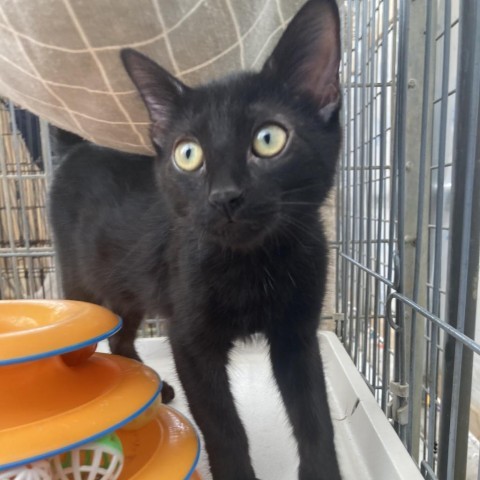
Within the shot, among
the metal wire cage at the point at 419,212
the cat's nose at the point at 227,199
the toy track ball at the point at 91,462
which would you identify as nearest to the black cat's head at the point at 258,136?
the cat's nose at the point at 227,199

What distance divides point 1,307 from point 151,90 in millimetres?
358

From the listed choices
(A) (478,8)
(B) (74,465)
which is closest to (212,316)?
(B) (74,465)

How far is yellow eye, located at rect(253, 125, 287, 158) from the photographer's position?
0.62 meters

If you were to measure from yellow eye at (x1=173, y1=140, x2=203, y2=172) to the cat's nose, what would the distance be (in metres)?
0.10

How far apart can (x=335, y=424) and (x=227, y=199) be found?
1.76ft

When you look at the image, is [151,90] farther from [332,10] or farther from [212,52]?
[332,10]

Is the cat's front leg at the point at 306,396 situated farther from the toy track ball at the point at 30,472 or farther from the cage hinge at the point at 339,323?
the cage hinge at the point at 339,323

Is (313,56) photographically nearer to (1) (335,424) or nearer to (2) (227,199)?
(2) (227,199)

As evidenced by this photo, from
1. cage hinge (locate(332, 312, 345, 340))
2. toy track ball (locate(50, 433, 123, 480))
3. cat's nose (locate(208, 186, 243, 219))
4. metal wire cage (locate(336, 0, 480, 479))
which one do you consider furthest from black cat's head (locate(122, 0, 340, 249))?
cage hinge (locate(332, 312, 345, 340))

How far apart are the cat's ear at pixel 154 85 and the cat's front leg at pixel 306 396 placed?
14.5 inches

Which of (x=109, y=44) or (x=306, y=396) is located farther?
(x=306, y=396)

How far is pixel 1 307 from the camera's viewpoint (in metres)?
0.66

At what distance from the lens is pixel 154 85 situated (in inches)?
28.3

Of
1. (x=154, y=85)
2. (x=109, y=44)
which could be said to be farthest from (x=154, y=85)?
(x=109, y=44)
